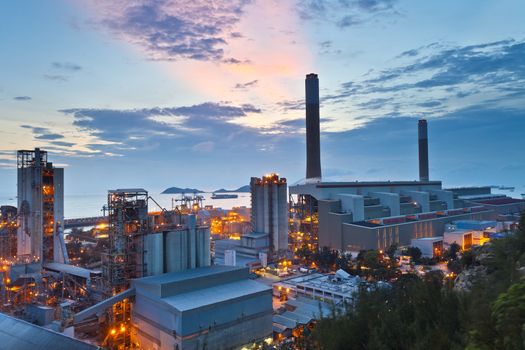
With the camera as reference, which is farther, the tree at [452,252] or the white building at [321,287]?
the tree at [452,252]

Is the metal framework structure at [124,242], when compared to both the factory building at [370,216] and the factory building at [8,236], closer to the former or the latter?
the factory building at [8,236]

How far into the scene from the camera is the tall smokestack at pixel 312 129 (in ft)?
166

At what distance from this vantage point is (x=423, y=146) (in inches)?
2869

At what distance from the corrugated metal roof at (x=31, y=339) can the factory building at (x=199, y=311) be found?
3.64 metres

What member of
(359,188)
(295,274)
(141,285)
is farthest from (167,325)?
(359,188)


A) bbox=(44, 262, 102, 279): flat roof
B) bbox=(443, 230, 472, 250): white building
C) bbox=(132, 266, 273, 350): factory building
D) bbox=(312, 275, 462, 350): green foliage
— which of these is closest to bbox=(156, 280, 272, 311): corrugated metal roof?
bbox=(132, 266, 273, 350): factory building

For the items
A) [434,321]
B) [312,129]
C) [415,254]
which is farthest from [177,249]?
[312,129]

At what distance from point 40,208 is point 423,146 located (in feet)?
217

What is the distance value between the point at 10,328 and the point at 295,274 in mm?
22389

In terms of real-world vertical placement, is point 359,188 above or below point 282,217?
above

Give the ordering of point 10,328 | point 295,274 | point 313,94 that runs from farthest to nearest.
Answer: point 313,94, point 295,274, point 10,328

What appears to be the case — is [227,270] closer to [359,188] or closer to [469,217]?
[359,188]

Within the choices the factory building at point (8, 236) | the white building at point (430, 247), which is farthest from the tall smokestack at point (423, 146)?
the factory building at point (8, 236)

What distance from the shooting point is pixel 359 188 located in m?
47.4
